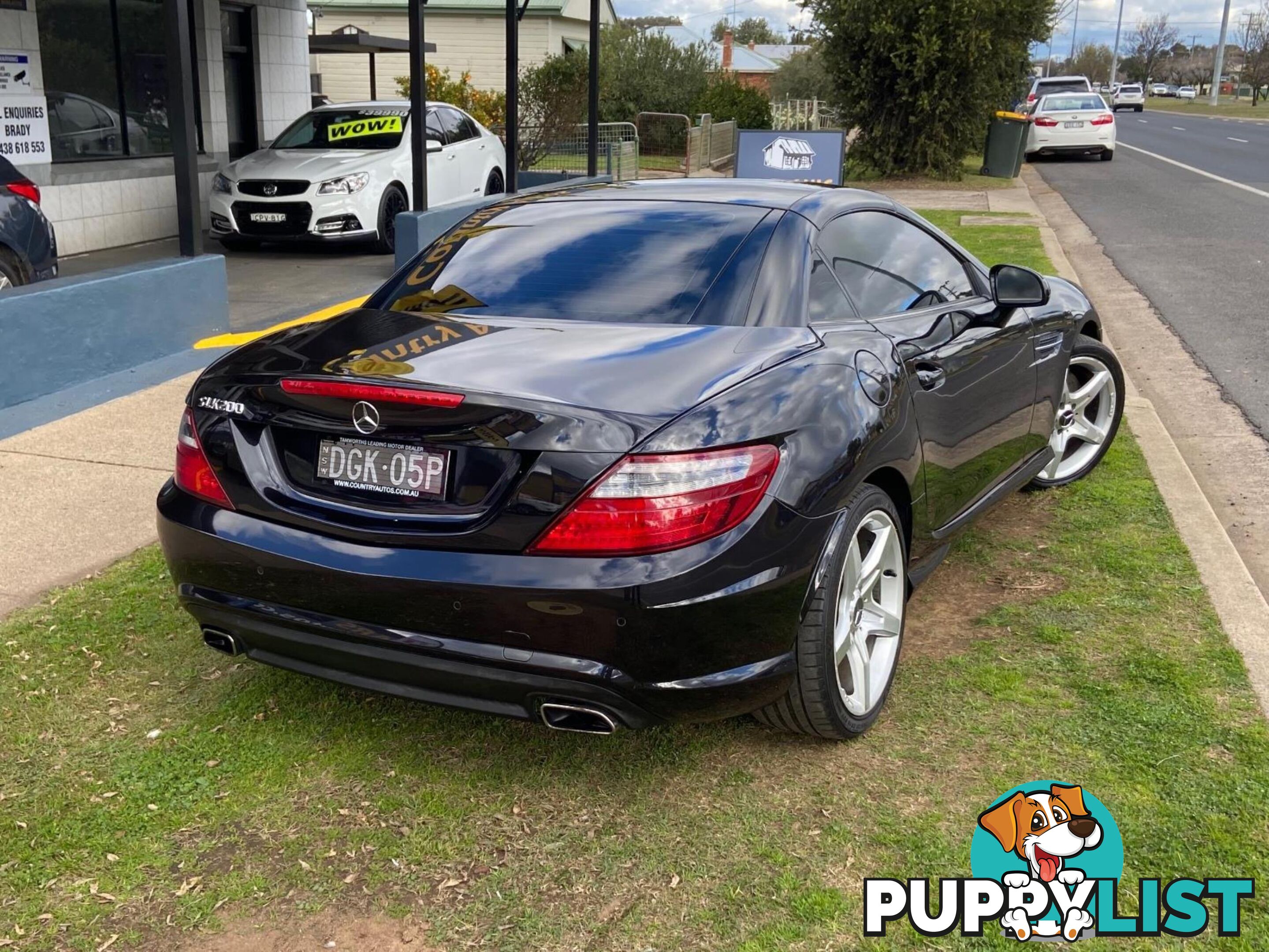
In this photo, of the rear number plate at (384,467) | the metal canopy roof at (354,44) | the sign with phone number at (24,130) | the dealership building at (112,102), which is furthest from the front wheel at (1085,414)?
the metal canopy roof at (354,44)

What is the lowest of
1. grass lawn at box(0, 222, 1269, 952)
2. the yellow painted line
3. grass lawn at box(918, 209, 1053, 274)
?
grass lawn at box(0, 222, 1269, 952)

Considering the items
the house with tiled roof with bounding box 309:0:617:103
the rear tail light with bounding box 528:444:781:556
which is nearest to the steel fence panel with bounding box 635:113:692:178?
the house with tiled roof with bounding box 309:0:617:103

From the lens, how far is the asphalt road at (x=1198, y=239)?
8648 millimetres

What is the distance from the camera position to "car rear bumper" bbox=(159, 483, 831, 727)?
2762 millimetres

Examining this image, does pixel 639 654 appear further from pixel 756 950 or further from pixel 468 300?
pixel 468 300

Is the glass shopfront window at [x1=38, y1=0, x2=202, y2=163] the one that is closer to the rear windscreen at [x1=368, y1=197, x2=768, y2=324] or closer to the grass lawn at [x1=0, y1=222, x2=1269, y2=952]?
the rear windscreen at [x1=368, y1=197, x2=768, y2=324]

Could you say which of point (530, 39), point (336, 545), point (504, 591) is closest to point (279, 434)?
point (336, 545)

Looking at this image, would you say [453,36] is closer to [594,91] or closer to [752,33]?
[594,91]

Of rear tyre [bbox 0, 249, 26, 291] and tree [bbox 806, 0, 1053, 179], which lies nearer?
rear tyre [bbox 0, 249, 26, 291]

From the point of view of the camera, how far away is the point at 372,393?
2898mm

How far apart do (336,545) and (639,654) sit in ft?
2.61

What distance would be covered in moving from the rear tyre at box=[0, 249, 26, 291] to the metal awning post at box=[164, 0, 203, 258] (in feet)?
3.20

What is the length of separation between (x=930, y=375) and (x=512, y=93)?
10.2m

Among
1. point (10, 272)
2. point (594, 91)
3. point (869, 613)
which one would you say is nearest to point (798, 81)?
point (594, 91)
